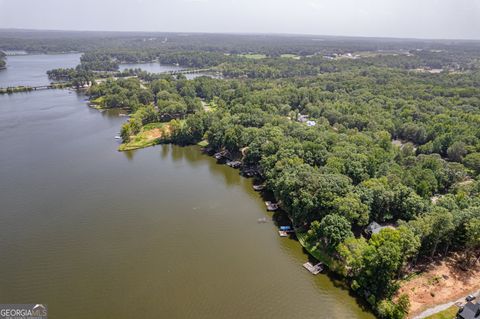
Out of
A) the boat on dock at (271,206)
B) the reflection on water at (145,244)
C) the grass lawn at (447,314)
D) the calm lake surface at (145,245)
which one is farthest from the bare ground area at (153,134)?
the grass lawn at (447,314)

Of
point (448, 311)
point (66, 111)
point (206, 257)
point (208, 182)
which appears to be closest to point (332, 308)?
point (448, 311)

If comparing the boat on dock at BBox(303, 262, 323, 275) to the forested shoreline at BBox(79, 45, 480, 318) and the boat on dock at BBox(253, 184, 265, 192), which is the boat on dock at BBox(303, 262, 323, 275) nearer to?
the forested shoreline at BBox(79, 45, 480, 318)

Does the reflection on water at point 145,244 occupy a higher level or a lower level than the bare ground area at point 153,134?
lower

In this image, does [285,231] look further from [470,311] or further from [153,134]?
[153,134]

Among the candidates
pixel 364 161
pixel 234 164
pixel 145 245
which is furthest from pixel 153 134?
pixel 364 161

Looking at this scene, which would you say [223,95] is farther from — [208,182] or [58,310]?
[58,310]

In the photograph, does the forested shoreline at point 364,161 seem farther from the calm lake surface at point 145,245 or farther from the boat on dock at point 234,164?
the calm lake surface at point 145,245

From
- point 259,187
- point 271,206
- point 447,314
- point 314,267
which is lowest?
point 314,267
